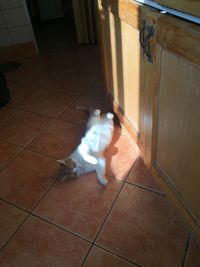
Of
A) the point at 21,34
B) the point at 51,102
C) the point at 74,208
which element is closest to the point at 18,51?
the point at 21,34

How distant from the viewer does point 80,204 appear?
3.68 ft

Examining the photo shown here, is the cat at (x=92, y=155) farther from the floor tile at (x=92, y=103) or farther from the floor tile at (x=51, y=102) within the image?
the floor tile at (x=51, y=102)

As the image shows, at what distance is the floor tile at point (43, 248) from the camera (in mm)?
934

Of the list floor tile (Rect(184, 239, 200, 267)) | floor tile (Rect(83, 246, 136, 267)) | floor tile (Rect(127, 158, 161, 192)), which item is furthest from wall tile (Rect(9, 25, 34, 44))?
floor tile (Rect(184, 239, 200, 267))

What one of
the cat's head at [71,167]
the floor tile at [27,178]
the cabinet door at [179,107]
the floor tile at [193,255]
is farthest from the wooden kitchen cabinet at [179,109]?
the floor tile at [27,178]

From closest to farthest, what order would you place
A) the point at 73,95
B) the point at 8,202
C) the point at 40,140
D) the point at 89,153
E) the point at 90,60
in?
the point at 8,202 < the point at 89,153 < the point at 40,140 < the point at 73,95 < the point at 90,60

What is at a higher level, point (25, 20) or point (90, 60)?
point (25, 20)

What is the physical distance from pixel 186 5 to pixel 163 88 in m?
0.25

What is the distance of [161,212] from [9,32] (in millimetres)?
2497

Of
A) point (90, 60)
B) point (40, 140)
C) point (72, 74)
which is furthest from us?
point (90, 60)

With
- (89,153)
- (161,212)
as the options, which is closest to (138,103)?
(89,153)

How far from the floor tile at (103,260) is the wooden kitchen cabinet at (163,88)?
0.97ft

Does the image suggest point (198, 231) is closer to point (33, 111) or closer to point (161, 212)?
point (161, 212)

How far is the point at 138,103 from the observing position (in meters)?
1.08
